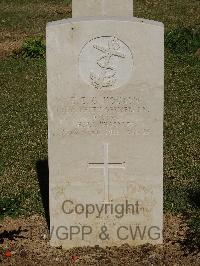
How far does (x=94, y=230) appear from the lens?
625cm

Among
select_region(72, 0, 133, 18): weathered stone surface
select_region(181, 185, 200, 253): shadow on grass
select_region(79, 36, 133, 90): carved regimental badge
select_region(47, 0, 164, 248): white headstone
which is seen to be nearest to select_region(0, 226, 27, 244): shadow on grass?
select_region(47, 0, 164, 248): white headstone

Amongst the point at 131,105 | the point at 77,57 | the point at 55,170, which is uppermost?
the point at 77,57

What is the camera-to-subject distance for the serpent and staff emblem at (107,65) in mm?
5660

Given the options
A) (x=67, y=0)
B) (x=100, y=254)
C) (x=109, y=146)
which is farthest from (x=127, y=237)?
(x=67, y=0)

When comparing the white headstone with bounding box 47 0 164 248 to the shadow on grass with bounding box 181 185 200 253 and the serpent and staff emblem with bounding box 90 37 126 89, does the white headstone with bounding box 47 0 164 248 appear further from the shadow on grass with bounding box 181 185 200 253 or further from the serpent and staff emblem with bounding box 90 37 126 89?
the shadow on grass with bounding box 181 185 200 253

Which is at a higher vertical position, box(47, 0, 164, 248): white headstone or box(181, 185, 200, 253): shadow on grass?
box(47, 0, 164, 248): white headstone

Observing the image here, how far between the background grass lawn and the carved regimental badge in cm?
175

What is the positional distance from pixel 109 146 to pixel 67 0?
1651cm

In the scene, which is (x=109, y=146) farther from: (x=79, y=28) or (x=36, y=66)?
(x=36, y=66)

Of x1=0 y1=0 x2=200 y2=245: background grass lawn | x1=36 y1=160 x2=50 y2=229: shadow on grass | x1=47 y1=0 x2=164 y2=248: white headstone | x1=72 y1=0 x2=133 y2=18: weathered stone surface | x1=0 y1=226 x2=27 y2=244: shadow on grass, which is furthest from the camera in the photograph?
x1=0 y1=0 x2=200 y2=245: background grass lawn

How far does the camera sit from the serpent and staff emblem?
5.66 m

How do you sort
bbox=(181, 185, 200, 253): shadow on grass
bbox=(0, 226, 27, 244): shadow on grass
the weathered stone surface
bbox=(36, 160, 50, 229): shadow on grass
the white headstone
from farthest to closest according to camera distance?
bbox=(36, 160, 50, 229): shadow on grass → bbox=(0, 226, 27, 244): shadow on grass → bbox=(181, 185, 200, 253): shadow on grass → the weathered stone surface → the white headstone

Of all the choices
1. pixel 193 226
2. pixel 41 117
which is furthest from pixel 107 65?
pixel 41 117

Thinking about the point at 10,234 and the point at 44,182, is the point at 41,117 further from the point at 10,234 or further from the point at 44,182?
the point at 10,234
